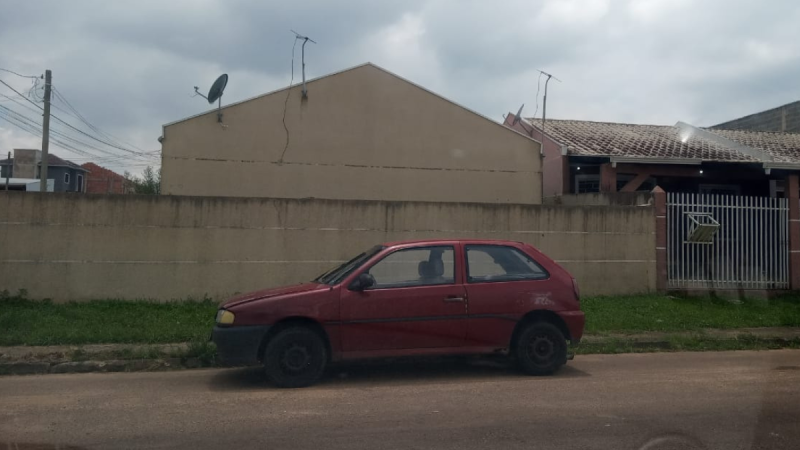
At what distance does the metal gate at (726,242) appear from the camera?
44.9ft

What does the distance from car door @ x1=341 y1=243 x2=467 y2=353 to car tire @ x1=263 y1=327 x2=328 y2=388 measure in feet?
1.06

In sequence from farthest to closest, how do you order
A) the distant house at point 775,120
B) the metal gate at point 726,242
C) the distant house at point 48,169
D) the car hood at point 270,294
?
the distant house at point 48,169
the distant house at point 775,120
the metal gate at point 726,242
the car hood at point 270,294

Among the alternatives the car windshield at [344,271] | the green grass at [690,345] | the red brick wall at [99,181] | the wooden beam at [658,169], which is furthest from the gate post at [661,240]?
the red brick wall at [99,181]

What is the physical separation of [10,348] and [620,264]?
10236mm

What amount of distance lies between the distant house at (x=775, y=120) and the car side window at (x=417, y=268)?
22.9 m

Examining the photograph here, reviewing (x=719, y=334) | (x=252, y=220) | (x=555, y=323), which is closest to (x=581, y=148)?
(x=719, y=334)

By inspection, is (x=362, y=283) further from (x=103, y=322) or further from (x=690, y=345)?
(x=690, y=345)

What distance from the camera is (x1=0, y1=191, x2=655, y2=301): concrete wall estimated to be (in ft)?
37.7

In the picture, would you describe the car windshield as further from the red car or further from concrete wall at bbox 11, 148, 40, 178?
concrete wall at bbox 11, 148, 40, 178

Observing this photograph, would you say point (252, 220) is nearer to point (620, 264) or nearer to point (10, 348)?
point (10, 348)

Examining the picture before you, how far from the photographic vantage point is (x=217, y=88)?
48.3 feet

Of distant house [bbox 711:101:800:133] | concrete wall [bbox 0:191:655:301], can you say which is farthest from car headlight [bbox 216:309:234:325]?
distant house [bbox 711:101:800:133]

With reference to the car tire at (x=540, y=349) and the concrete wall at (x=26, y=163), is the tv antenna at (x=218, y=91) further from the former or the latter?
the concrete wall at (x=26, y=163)

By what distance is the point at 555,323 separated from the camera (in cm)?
810
